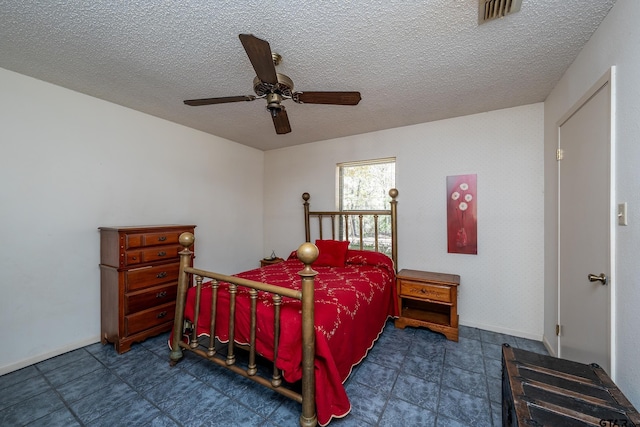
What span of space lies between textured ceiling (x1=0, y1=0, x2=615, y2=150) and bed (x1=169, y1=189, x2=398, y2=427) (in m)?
1.36

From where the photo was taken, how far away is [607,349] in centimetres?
142

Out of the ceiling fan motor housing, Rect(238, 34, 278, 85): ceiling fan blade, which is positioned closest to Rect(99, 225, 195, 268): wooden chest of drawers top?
the ceiling fan motor housing

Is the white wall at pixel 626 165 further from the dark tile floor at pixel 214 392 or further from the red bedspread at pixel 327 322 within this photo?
the red bedspread at pixel 327 322

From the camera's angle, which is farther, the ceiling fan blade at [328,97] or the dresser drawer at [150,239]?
the dresser drawer at [150,239]

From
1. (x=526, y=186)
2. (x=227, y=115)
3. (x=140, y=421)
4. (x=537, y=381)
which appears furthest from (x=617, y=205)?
(x=227, y=115)

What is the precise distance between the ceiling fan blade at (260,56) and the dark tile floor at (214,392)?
2.09 metres

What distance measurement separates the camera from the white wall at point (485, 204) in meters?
2.63

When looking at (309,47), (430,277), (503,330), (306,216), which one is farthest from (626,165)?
(306,216)

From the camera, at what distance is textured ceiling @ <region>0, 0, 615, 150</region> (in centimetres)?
143

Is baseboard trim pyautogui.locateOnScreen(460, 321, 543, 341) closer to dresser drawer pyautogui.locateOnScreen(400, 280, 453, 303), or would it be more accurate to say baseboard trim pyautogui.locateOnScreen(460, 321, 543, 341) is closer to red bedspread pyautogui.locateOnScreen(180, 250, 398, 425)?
dresser drawer pyautogui.locateOnScreen(400, 280, 453, 303)

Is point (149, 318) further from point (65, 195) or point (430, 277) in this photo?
point (430, 277)

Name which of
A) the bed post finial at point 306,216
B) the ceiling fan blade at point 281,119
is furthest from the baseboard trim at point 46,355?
the ceiling fan blade at point 281,119

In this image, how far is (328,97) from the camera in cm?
176

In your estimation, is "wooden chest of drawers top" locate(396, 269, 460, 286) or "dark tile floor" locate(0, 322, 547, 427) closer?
"dark tile floor" locate(0, 322, 547, 427)
